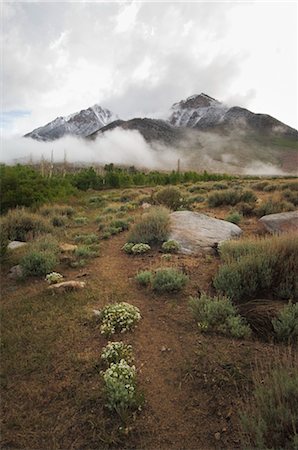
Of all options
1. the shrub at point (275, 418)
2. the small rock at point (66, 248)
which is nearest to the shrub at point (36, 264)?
the small rock at point (66, 248)

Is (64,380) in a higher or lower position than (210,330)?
lower

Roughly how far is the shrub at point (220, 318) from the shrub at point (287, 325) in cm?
40

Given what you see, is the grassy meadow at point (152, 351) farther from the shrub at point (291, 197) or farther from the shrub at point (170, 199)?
the shrub at point (291, 197)

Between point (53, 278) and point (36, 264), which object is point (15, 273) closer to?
point (36, 264)

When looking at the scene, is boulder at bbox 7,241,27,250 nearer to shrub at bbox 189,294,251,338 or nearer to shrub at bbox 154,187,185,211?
shrub at bbox 189,294,251,338

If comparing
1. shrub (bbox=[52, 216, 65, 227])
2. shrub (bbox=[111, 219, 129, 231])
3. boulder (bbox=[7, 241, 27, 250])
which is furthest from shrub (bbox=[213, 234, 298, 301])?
shrub (bbox=[52, 216, 65, 227])

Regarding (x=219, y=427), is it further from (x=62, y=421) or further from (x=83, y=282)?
(x=83, y=282)

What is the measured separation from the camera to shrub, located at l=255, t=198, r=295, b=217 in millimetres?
13602

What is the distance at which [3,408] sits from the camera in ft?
13.7

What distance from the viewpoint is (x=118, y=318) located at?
5.64 meters

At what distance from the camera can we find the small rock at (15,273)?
8.06m

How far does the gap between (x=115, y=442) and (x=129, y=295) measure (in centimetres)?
338

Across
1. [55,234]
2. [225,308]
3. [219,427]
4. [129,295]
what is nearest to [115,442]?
[219,427]

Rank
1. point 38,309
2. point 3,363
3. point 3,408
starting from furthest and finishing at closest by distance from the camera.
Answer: point 38,309 < point 3,363 < point 3,408
